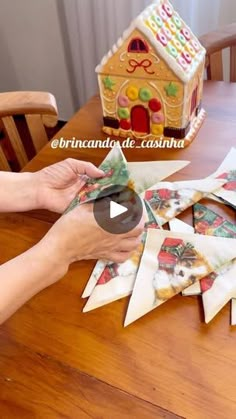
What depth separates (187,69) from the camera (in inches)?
30.7

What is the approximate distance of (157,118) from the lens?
847mm

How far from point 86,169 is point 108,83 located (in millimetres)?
252

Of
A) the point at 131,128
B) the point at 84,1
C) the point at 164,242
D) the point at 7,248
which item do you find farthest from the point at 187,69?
the point at 84,1

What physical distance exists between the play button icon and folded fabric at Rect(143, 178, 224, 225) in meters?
0.05

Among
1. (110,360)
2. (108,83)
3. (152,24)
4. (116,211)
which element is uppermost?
(152,24)

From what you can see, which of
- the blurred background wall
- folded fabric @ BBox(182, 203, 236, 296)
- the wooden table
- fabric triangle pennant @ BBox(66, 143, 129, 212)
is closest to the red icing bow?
fabric triangle pennant @ BBox(66, 143, 129, 212)

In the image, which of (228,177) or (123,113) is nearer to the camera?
(228,177)

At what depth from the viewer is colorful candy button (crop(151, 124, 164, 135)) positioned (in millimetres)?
859

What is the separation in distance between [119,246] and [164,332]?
0.15 metres

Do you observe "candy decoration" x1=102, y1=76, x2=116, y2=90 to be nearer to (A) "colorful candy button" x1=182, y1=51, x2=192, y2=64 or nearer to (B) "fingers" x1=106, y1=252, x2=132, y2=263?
(A) "colorful candy button" x1=182, y1=51, x2=192, y2=64

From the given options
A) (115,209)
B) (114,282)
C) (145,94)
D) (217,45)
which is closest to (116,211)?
(115,209)

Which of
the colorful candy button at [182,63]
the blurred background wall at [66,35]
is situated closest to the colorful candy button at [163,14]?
the colorful candy button at [182,63]

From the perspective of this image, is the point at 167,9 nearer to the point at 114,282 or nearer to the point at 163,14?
the point at 163,14

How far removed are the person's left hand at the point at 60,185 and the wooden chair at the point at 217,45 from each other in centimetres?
58
